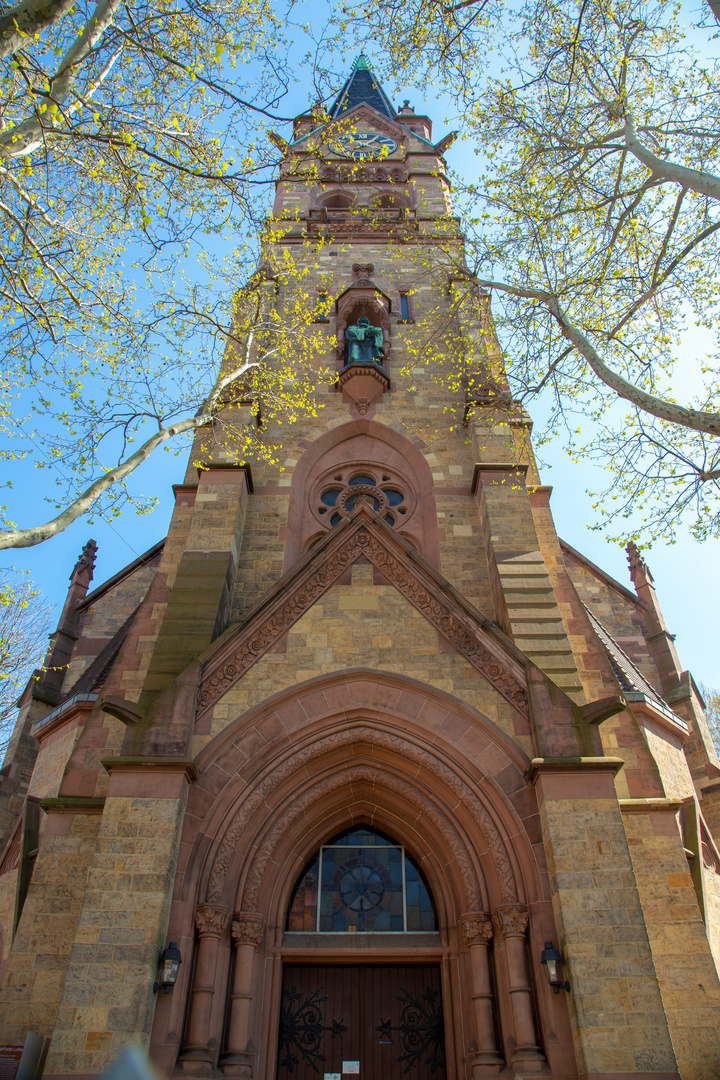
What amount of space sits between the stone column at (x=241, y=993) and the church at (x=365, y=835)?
3 cm

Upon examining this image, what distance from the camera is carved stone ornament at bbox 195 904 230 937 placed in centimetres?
707

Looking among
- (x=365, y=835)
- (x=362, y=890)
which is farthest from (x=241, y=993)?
(x=365, y=835)

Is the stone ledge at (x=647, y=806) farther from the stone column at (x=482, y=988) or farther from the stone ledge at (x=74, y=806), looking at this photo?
the stone ledge at (x=74, y=806)

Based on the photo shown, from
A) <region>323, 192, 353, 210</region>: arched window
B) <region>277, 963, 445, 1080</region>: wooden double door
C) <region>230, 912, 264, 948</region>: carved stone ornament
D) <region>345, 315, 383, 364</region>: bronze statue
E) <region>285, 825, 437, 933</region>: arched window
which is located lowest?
<region>277, 963, 445, 1080</region>: wooden double door

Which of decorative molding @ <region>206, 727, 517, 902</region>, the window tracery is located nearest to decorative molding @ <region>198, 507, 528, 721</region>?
decorative molding @ <region>206, 727, 517, 902</region>

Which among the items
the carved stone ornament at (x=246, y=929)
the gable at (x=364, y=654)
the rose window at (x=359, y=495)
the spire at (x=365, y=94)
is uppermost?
the spire at (x=365, y=94)

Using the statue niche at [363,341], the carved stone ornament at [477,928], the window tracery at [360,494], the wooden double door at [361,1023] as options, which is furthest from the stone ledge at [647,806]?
the statue niche at [363,341]

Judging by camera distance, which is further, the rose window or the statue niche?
the statue niche

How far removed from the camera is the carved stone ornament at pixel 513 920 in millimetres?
7070

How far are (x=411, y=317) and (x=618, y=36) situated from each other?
23.5 feet

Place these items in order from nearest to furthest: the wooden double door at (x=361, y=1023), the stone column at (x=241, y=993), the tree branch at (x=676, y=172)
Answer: the stone column at (x=241, y=993)
the wooden double door at (x=361, y=1023)
the tree branch at (x=676, y=172)

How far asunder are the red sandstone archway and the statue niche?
292 inches

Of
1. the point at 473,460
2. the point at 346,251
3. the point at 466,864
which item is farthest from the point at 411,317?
the point at 466,864

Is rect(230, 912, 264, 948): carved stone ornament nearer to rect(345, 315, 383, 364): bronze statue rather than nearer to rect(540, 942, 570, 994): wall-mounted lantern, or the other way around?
rect(540, 942, 570, 994): wall-mounted lantern
